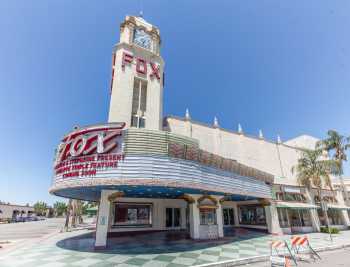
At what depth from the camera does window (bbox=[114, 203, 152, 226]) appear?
20672 mm

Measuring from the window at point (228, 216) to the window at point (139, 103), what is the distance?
18.1 metres

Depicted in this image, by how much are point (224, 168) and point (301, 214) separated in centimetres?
1806

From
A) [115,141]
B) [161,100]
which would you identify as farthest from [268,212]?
[115,141]

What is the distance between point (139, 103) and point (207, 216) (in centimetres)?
1422

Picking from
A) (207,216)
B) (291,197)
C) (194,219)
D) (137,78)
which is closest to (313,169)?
(291,197)

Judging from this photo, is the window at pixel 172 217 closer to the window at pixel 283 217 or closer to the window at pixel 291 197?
the window at pixel 283 217

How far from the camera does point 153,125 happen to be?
21594 millimetres

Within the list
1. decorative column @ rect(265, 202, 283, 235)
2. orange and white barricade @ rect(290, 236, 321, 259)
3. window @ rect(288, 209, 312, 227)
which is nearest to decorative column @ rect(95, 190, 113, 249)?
orange and white barricade @ rect(290, 236, 321, 259)

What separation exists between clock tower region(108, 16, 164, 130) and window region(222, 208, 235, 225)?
53.8ft

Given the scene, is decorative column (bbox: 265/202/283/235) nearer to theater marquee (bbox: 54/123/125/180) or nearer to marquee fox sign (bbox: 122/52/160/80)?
theater marquee (bbox: 54/123/125/180)

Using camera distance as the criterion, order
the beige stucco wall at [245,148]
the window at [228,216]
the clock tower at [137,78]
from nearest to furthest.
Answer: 1. the clock tower at [137,78]
2. the beige stucco wall at [245,148]
3. the window at [228,216]

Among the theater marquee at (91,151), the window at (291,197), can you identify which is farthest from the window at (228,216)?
the theater marquee at (91,151)

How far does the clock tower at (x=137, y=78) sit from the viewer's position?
20.3 m

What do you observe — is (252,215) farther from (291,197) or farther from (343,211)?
(343,211)
